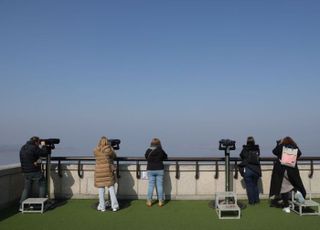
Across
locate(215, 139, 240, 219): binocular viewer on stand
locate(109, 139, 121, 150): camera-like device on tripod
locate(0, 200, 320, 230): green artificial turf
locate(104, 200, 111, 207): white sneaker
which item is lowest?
locate(0, 200, 320, 230): green artificial turf

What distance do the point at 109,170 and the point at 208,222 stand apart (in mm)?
2749

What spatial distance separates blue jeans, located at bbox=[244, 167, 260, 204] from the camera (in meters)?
9.62

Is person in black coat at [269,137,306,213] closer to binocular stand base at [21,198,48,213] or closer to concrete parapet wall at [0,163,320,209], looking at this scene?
concrete parapet wall at [0,163,320,209]

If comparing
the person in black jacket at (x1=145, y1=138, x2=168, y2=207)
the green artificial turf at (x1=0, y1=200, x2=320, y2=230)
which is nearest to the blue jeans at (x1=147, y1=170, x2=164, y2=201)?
the person in black jacket at (x1=145, y1=138, x2=168, y2=207)

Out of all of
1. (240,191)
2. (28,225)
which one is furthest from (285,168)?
(28,225)

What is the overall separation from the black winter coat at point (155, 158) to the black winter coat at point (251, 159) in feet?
7.07

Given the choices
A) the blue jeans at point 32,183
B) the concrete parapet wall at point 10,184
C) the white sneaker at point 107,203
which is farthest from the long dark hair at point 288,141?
the concrete parapet wall at point 10,184

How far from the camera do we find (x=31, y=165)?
929 cm

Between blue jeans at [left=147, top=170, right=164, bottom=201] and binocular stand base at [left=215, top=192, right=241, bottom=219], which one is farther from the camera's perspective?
blue jeans at [left=147, top=170, right=164, bottom=201]

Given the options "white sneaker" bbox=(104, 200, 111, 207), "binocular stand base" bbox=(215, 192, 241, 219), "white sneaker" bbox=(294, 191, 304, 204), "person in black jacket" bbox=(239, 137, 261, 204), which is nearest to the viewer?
"binocular stand base" bbox=(215, 192, 241, 219)

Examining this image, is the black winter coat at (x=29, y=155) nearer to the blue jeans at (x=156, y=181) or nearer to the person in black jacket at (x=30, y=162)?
the person in black jacket at (x=30, y=162)

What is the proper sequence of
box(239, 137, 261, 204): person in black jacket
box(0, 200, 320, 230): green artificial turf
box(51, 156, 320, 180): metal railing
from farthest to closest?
box(51, 156, 320, 180): metal railing < box(239, 137, 261, 204): person in black jacket < box(0, 200, 320, 230): green artificial turf

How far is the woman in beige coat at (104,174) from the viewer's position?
900 centimetres

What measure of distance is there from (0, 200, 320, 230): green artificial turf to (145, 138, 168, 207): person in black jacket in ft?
1.10
